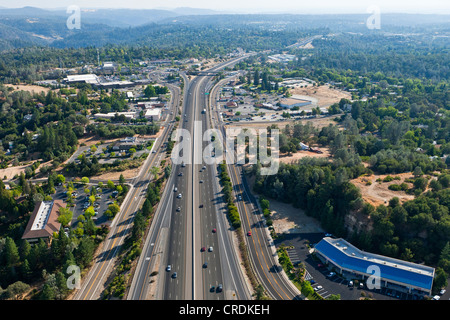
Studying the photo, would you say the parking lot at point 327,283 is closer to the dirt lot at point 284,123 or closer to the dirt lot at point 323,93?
the dirt lot at point 284,123

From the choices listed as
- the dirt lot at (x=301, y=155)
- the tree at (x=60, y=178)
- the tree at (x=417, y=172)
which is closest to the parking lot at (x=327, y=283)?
the tree at (x=417, y=172)

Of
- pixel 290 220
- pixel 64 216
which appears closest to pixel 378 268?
pixel 290 220

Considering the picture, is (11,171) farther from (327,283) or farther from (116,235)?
(327,283)

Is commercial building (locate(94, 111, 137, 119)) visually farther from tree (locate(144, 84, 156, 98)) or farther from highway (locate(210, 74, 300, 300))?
highway (locate(210, 74, 300, 300))

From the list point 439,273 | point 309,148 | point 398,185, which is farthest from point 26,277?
point 309,148

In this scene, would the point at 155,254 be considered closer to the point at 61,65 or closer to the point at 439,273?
the point at 439,273

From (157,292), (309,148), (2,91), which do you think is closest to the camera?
(157,292)

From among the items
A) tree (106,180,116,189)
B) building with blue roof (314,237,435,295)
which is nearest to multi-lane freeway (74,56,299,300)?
tree (106,180,116,189)

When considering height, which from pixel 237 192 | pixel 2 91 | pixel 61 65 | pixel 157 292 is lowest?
pixel 157 292
